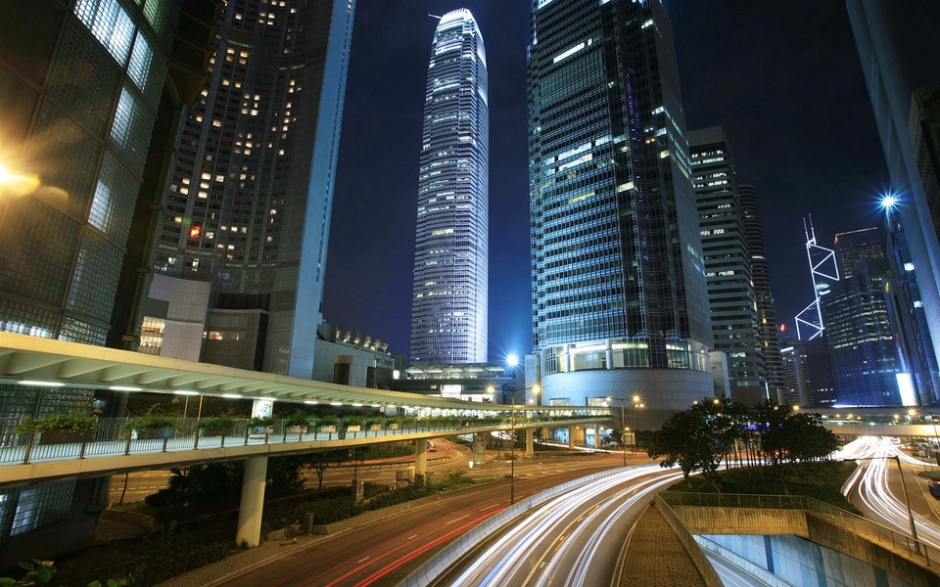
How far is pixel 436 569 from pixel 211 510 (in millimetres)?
22470

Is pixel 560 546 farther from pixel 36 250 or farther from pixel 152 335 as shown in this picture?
pixel 152 335

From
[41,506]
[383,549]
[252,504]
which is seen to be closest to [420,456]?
[383,549]

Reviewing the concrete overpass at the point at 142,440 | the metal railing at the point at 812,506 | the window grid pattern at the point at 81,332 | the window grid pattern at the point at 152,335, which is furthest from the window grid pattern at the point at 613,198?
the window grid pattern at the point at 81,332

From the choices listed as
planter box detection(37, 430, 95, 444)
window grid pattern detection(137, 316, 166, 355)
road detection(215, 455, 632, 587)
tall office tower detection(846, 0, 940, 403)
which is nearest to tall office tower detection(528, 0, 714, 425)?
tall office tower detection(846, 0, 940, 403)

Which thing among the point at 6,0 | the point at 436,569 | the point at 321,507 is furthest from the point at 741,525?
the point at 6,0

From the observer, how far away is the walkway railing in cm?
1495

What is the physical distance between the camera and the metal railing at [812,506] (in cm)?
2330

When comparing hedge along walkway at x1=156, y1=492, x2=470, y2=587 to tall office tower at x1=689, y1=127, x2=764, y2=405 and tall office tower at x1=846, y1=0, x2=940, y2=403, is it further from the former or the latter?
tall office tower at x1=689, y1=127, x2=764, y2=405

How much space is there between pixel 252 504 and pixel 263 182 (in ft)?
342

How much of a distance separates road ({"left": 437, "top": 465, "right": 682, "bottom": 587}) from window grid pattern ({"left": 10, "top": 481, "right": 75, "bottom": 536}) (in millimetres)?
25058

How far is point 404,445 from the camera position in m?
79.3

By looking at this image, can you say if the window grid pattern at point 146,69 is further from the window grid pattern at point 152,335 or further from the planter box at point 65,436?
the window grid pattern at point 152,335

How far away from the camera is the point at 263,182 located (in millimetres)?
111562

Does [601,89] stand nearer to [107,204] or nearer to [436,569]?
[107,204]
